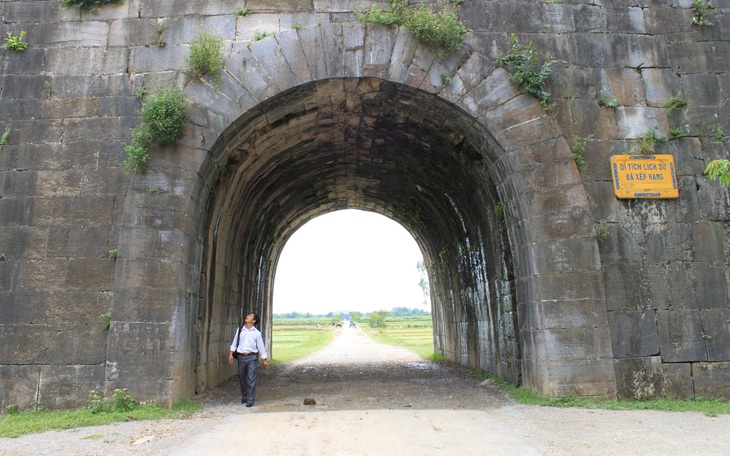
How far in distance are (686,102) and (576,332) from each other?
4.21 m

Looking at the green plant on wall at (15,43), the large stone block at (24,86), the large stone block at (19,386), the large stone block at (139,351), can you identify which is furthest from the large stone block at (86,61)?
the large stone block at (19,386)

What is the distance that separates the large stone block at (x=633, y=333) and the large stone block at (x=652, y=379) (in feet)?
0.37

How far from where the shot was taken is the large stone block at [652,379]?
24.9 feet

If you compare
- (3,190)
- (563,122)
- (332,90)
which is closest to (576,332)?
(563,122)

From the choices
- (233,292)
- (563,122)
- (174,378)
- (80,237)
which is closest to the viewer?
(174,378)

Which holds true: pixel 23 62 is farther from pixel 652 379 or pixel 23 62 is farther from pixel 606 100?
pixel 652 379

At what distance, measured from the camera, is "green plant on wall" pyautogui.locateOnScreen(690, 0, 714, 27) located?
8781mm

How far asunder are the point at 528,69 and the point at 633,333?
4228 mm

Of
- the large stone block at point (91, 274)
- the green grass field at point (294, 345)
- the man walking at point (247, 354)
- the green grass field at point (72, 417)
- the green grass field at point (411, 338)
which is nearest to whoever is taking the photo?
the green grass field at point (72, 417)

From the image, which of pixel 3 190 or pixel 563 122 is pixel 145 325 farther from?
pixel 563 122

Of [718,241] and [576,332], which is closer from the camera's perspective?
[576,332]

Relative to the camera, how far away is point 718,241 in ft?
26.5

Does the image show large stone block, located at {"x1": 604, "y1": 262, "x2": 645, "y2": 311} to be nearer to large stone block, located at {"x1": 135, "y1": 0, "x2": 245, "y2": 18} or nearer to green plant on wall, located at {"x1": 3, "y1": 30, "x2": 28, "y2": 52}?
large stone block, located at {"x1": 135, "y1": 0, "x2": 245, "y2": 18}

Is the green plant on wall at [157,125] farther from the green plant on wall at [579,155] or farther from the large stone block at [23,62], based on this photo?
the green plant on wall at [579,155]
